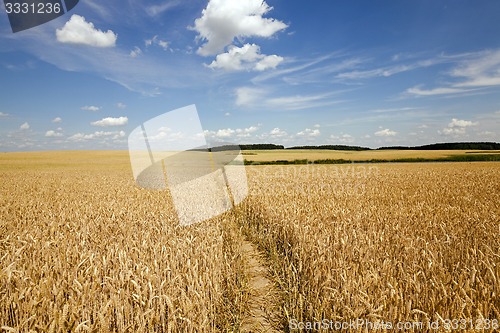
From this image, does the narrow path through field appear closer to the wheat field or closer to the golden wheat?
the wheat field

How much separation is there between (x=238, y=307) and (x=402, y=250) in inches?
109

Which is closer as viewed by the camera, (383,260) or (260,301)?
(383,260)

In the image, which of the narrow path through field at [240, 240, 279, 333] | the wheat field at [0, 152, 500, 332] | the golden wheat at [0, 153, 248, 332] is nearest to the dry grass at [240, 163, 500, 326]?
the wheat field at [0, 152, 500, 332]

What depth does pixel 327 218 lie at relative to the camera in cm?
652

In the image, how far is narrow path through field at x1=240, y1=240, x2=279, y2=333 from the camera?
3.87m

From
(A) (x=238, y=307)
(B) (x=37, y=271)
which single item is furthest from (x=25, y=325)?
(A) (x=238, y=307)

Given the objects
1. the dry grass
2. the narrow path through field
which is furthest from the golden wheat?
the dry grass

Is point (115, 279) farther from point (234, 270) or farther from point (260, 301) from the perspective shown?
point (260, 301)

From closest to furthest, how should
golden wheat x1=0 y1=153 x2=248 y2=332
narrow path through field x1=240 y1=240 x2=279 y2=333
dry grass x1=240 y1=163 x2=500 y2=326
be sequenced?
golden wheat x1=0 y1=153 x2=248 y2=332
dry grass x1=240 y1=163 x2=500 y2=326
narrow path through field x1=240 y1=240 x2=279 y2=333

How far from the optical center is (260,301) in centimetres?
447

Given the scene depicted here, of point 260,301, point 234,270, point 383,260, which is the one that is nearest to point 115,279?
point 234,270

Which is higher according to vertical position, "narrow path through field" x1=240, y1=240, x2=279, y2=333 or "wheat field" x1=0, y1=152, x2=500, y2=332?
"wheat field" x1=0, y1=152, x2=500, y2=332

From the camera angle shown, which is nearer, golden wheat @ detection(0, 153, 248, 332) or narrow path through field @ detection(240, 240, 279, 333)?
A: golden wheat @ detection(0, 153, 248, 332)

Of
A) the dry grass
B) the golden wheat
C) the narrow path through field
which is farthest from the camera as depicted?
the narrow path through field
